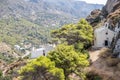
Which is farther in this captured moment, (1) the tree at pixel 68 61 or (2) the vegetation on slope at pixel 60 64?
(1) the tree at pixel 68 61

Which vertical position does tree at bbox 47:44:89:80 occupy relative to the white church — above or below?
below

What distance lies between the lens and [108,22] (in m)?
84.4

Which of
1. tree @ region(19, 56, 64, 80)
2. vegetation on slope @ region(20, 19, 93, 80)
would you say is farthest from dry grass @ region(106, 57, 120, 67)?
tree @ region(19, 56, 64, 80)

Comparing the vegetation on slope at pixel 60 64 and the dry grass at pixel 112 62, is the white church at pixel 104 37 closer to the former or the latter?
the dry grass at pixel 112 62

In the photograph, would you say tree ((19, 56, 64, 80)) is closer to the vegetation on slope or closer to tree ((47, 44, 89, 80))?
the vegetation on slope

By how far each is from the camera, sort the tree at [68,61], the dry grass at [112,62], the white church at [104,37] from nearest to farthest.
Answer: the tree at [68,61], the dry grass at [112,62], the white church at [104,37]

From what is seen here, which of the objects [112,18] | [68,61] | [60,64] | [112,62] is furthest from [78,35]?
[60,64]

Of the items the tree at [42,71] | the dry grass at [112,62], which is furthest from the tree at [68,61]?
the dry grass at [112,62]

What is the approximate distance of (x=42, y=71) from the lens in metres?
50.9

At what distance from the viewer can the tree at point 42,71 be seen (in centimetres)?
5008

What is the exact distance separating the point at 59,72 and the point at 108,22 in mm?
38567

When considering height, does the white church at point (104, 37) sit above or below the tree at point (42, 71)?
above

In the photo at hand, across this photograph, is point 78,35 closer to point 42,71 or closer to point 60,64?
point 60,64

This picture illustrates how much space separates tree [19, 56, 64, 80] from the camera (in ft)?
164
